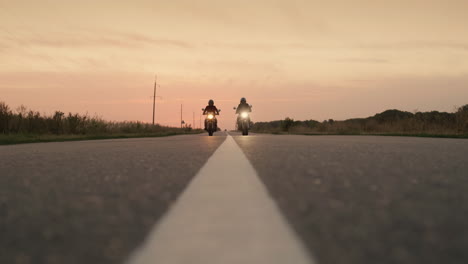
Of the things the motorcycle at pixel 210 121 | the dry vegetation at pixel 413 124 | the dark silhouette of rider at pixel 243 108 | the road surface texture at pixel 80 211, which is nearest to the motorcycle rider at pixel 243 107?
the dark silhouette of rider at pixel 243 108

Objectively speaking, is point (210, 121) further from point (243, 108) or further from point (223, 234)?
point (223, 234)

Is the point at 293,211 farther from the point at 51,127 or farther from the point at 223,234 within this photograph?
the point at 51,127

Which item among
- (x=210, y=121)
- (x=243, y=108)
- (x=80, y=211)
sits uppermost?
(x=243, y=108)

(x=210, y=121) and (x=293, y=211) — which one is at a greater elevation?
(x=210, y=121)

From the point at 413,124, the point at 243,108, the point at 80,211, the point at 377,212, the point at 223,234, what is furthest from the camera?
the point at 413,124

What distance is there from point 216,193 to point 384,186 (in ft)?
5.20

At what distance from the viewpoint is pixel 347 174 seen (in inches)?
194

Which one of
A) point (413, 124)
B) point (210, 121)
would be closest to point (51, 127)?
point (210, 121)

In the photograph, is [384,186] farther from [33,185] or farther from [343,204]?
[33,185]

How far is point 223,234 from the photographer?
2.29 m

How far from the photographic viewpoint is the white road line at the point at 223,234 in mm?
1881

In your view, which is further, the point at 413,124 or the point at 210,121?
the point at 413,124

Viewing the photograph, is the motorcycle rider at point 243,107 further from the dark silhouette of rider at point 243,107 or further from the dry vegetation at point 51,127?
the dry vegetation at point 51,127

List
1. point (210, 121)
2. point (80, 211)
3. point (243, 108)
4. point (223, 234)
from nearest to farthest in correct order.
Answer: point (223, 234), point (80, 211), point (210, 121), point (243, 108)
